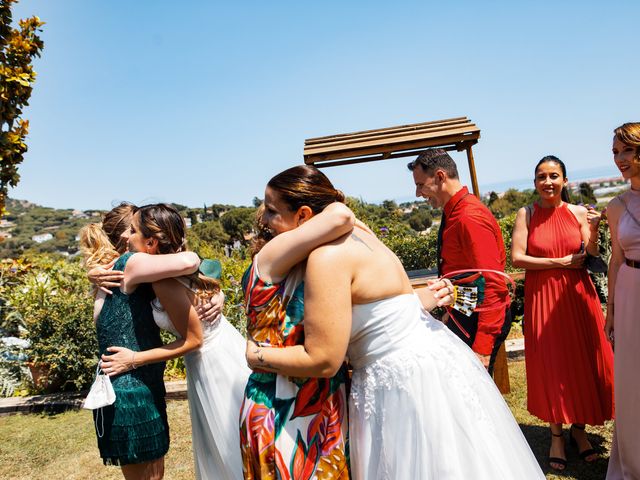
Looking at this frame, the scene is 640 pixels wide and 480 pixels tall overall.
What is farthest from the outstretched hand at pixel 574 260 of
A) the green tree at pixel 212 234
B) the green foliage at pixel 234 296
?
the green tree at pixel 212 234

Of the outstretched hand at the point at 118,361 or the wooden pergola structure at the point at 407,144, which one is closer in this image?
the outstretched hand at the point at 118,361

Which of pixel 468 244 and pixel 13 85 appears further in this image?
pixel 13 85

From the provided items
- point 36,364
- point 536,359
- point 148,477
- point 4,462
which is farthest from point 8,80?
point 536,359

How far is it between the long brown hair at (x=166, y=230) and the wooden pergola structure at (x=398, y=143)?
2502 mm

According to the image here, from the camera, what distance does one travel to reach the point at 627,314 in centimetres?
313

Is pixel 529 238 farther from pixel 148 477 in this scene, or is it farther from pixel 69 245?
pixel 69 245

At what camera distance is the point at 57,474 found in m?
4.58

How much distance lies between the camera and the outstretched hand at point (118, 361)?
2531 mm

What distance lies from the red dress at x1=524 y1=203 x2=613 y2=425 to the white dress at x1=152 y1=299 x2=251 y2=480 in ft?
7.92

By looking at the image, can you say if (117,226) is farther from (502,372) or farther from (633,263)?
(502,372)

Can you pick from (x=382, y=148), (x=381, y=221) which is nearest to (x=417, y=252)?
(x=381, y=221)

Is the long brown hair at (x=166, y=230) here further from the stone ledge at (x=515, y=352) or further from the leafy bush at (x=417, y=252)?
the leafy bush at (x=417, y=252)

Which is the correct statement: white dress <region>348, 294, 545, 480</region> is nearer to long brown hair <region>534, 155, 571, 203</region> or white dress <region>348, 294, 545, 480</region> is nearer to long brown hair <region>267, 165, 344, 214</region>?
long brown hair <region>267, 165, 344, 214</region>

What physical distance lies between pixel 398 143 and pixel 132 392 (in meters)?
3.44
